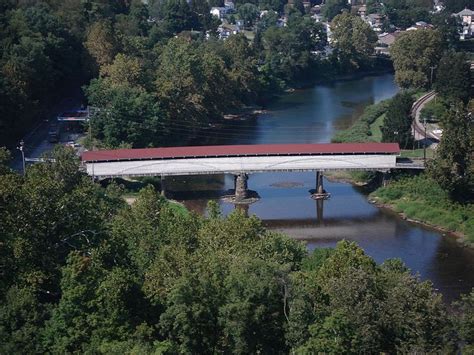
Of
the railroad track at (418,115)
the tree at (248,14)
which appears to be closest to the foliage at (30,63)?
the railroad track at (418,115)

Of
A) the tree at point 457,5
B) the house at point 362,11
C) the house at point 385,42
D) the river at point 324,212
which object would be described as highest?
the tree at point 457,5

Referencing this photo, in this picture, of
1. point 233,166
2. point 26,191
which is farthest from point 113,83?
point 26,191

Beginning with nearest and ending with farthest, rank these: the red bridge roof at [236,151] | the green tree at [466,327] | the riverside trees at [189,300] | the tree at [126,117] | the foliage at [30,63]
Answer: the green tree at [466,327] < the riverside trees at [189,300] < the red bridge roof at [236,151] < the foliage at [30,63] < the tree at [126,117]

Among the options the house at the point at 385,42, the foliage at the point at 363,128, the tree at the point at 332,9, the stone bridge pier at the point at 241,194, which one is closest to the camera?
the stone bridge pier at the point at 241,194

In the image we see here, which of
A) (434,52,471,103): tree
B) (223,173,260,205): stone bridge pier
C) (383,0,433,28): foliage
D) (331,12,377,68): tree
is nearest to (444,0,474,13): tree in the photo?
(383,0,433,28): foliage

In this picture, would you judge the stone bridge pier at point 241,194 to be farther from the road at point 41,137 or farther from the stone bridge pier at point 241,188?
the road at point 41,137

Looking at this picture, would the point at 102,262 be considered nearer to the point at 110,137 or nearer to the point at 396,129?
the point at 110,137

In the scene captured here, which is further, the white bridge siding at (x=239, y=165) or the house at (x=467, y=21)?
the house at (x=467, y=21)

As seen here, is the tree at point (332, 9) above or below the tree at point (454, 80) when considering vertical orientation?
above
